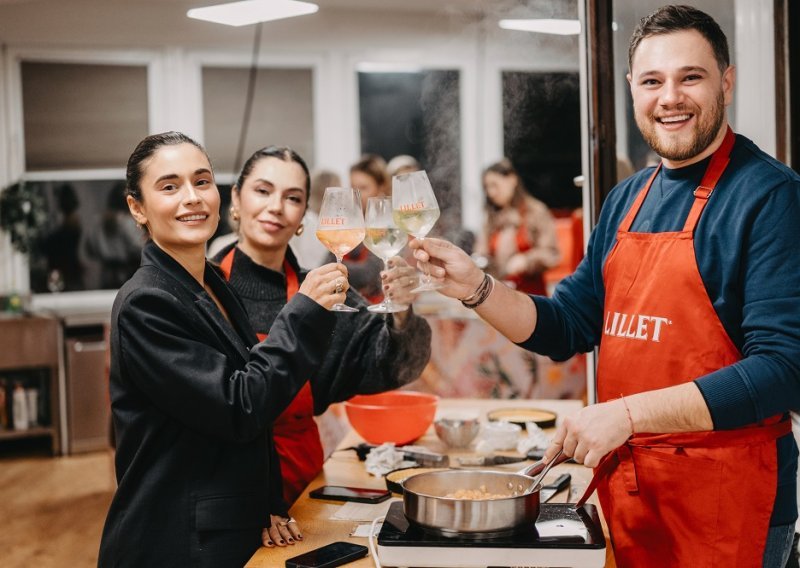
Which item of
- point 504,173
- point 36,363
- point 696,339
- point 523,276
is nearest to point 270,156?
point 696,339

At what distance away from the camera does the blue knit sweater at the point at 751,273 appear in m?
1.39

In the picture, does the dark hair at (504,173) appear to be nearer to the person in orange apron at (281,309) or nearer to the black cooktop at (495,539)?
the person in orange apron at (281,309)

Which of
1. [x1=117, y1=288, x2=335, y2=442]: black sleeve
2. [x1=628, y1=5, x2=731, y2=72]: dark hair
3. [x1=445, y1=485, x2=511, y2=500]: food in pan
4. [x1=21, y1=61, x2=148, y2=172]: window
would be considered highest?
[x1=21, y1=61, x2=148, y2=172]: window

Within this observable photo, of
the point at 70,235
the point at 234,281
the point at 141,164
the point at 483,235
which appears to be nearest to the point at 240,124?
the point at 70,235

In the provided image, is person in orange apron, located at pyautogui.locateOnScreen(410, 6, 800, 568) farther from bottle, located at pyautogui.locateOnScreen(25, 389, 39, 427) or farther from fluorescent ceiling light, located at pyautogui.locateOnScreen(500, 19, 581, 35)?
bottle, located at pyautogui.locateOnScreen(25, 389, 39, 427)

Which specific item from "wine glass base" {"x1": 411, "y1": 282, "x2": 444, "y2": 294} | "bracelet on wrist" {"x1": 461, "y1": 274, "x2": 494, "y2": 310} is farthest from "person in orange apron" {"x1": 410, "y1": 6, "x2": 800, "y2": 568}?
"wine glass base" {"x1": 411, "y1": 282, "x2": 444, "y2": 294}

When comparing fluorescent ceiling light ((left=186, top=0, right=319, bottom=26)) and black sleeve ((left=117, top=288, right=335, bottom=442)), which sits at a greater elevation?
fluorescent ceiling light ((left=186, top=0, right=319, bottom=26))

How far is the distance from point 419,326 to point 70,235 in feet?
14.3

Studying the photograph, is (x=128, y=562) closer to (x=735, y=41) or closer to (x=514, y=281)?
(x=735, y=41)

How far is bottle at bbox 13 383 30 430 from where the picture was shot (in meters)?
5.25

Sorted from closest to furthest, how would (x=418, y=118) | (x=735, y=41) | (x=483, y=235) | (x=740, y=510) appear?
(x=740, y=510)
(x=735, y=41)
(x=483, y=235)
(x=418, y=118)

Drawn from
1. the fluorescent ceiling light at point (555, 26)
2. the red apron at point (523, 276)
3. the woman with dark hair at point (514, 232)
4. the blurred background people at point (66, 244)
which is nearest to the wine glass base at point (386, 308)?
the fluorescent ceiling light at point (555, 26)

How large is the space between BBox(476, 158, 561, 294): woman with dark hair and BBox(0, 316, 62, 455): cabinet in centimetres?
283

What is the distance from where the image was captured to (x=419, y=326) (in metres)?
2.21
